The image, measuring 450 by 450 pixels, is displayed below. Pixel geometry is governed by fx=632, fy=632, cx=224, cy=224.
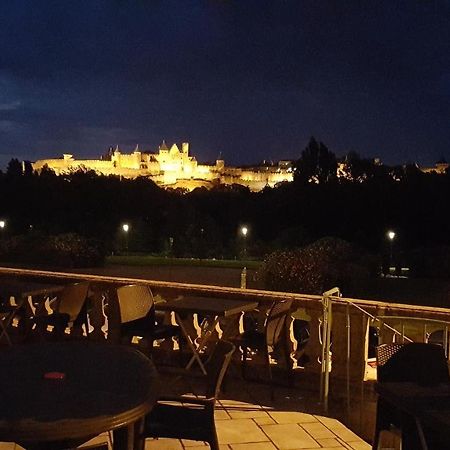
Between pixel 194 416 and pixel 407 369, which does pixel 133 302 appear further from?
pixel 407 369

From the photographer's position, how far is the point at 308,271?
56.1ft

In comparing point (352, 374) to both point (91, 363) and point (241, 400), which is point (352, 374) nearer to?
point (241, 400)

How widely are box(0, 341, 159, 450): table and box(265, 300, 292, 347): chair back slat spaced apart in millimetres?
1964

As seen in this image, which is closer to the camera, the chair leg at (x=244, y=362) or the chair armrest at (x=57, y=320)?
the chair leg at (x=244, y=362)

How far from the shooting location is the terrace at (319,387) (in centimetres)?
451

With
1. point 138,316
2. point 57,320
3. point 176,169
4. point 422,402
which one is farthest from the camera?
point 176,169

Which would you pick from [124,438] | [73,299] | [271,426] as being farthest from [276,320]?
[124,438]

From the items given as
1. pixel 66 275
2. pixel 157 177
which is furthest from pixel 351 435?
pixel 157 177

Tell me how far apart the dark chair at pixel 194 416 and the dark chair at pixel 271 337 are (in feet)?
6.71

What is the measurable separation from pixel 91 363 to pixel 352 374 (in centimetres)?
291

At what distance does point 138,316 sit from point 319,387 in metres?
1.76

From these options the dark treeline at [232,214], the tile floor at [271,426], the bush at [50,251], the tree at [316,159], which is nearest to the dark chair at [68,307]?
the tile floor at [271,426]

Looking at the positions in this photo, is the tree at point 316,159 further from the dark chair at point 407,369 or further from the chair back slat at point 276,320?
the dark chair at point 407,369

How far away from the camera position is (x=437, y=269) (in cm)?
2433
